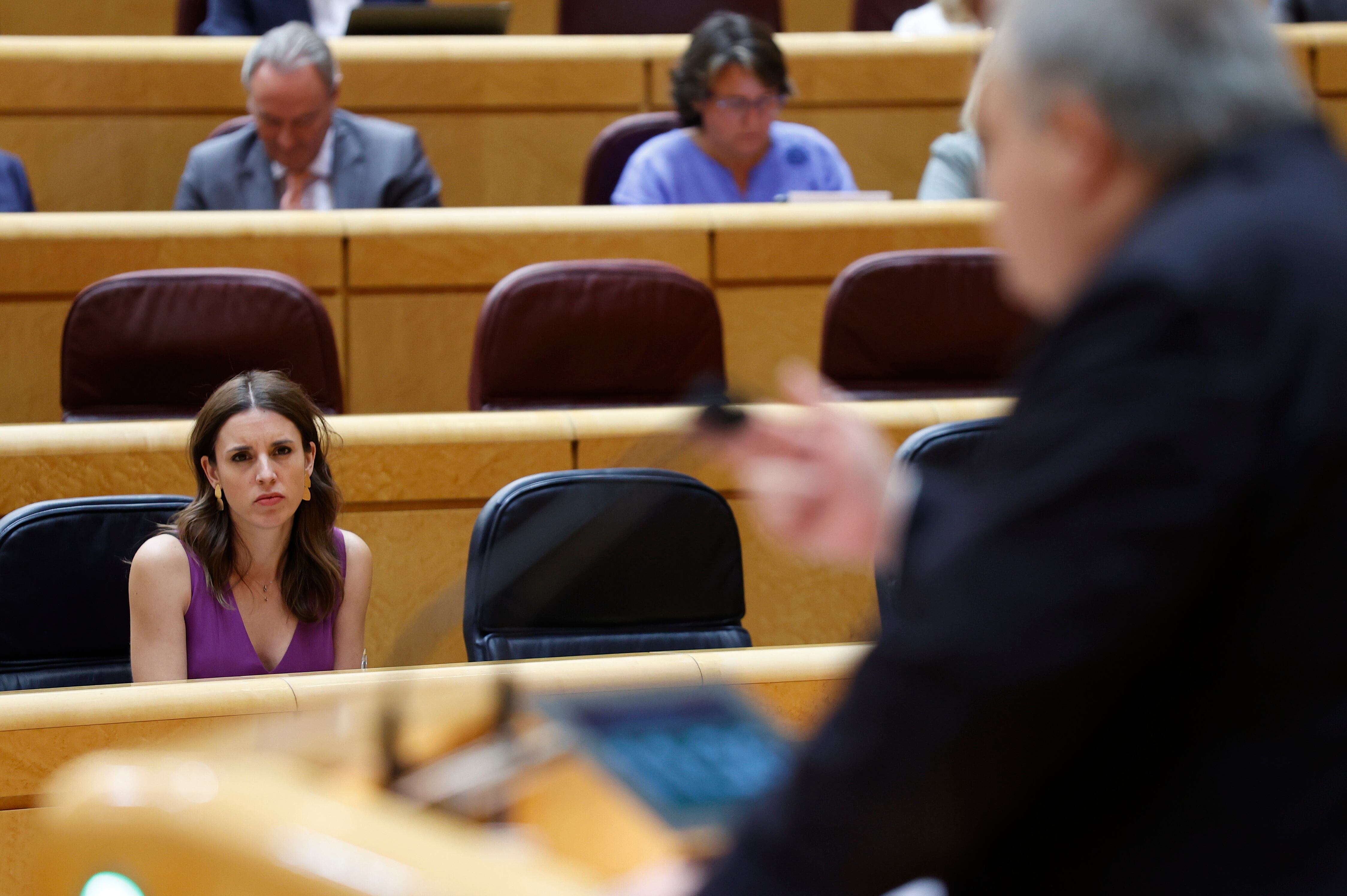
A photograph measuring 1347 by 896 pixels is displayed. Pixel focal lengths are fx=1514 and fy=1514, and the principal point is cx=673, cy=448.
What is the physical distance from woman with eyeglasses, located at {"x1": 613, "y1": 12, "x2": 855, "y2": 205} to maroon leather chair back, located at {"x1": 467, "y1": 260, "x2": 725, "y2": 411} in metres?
0.27

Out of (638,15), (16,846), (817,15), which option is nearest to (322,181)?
(638,15)

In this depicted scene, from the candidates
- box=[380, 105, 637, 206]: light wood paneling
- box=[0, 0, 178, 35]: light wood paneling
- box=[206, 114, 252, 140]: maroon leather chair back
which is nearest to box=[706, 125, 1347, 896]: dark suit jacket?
box=[206, 114, 252, 140]: maroon leather chair back

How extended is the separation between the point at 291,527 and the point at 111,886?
0.68 m

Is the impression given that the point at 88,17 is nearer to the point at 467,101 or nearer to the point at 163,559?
the point at 467,101

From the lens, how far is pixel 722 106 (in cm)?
146

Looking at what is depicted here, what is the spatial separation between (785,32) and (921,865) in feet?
6.35

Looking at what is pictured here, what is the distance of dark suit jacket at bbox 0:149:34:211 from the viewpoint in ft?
4.58

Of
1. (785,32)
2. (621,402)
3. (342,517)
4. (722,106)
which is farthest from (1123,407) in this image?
(785,32)

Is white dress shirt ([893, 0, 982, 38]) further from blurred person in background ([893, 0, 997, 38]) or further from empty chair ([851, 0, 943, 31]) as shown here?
empty chair ([851, 0, 943, 31])

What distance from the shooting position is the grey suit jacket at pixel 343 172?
1.42 metres

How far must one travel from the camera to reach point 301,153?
4.65 ft

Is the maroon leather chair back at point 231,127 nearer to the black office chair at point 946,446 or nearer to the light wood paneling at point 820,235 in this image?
the light wood paneling at point 820,235

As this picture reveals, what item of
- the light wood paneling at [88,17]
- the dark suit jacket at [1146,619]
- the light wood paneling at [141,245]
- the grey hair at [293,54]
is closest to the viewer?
the dark suit jacket at [1146,619]

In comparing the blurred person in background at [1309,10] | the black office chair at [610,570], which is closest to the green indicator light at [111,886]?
the black office chair at [610,570]
